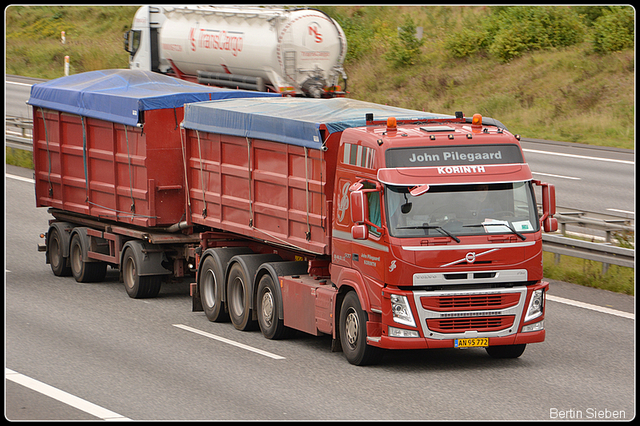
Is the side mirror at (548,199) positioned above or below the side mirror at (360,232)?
above

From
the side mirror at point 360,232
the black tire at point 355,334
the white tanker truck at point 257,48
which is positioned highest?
the white tanker truck at point 257,48

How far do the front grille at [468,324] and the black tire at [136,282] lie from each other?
21.6 feet

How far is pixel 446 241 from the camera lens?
37.3 feet

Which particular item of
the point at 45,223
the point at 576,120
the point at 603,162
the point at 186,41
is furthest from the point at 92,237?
the point at 576,120

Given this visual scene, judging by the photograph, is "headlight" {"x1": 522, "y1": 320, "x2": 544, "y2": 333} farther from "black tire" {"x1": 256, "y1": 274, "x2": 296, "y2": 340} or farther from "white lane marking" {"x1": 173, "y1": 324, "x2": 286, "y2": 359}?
"black tire" {"x1": 256, "y1": 274, "x2": 296, "y2": 340}

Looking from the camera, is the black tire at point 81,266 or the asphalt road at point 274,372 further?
the black tire at point 81,266

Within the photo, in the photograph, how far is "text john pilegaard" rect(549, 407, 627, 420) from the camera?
32.0 ft

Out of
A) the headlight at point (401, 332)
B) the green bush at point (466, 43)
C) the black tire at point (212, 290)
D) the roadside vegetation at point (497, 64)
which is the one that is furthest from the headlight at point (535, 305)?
the green bush at point (466, 43)

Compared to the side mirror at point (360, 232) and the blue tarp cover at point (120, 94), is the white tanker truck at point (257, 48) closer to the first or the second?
the blue tarp cover at point (120, 94)

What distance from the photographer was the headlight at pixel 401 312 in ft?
37.5

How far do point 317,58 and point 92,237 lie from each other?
10.1 m

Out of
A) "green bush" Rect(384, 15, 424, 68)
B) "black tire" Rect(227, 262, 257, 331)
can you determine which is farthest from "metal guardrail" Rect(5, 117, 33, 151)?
"green bush" Rect(384, 15, 424, 68)

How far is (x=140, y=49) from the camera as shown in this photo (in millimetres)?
30453

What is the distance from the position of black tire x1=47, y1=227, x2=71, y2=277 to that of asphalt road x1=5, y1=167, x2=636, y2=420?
2.50m
